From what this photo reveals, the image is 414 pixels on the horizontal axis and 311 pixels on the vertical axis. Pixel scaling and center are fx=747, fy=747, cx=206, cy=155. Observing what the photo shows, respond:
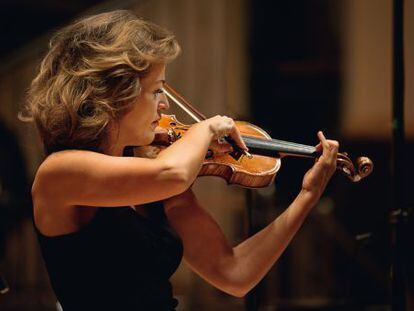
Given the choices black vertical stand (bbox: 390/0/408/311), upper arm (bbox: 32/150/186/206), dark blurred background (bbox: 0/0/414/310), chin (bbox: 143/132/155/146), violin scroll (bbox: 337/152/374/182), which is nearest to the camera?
upper arm (bbox: 32/150/186/206)

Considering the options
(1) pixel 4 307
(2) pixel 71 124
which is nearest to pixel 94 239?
(2) pixel 71 124

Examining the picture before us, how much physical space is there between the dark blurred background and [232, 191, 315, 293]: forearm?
4.55 ft

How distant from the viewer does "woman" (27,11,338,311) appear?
133 cm

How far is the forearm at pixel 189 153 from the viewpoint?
4.32ft

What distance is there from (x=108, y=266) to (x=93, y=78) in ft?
1.18

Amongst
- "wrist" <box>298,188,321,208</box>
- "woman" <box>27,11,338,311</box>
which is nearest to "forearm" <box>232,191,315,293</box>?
"wrist" <box>298,188,321,208</box>

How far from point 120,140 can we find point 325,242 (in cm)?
231

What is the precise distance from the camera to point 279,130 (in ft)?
11.0

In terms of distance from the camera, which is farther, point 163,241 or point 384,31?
point 384,31

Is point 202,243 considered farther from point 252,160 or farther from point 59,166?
point 59,166

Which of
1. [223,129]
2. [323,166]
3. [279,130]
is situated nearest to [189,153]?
[223,129]

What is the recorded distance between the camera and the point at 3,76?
3.32 m

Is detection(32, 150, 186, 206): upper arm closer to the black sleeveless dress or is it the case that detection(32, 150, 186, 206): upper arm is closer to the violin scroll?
the black sleeveless dress

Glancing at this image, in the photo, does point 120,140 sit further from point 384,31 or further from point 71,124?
point 384,31
